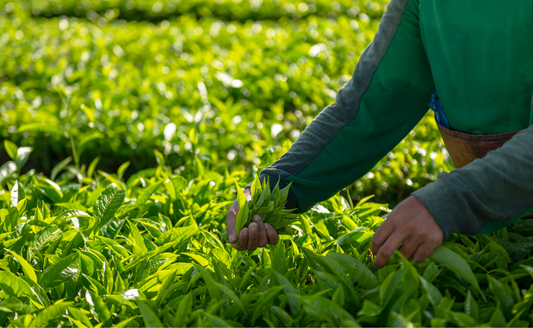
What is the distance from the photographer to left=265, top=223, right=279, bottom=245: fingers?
5.24ft

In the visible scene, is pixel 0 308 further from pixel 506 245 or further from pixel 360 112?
pixel 506 245

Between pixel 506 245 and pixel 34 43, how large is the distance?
5.33 metres

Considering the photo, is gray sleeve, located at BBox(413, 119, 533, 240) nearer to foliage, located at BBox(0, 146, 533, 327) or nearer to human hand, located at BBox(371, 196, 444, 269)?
human hand, located at BBox(371, 196, 444, 269)

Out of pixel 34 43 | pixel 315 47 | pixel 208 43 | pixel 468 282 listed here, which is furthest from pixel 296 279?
pixel 34 43

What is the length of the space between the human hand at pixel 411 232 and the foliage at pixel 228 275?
0.17 ft

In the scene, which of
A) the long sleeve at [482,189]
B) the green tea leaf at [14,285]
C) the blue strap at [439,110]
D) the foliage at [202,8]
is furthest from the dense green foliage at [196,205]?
the foliage at [202,8]

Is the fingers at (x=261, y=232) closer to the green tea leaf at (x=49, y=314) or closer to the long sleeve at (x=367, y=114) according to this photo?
the long sleeve at (x=367, y=114)

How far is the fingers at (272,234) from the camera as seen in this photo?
160 cm

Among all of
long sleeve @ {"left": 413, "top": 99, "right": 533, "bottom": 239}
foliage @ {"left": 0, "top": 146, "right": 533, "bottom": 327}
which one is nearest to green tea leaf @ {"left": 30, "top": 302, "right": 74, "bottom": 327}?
foliage @ {"left": 0, "top": 146, "right": 533, "bottom": 327}

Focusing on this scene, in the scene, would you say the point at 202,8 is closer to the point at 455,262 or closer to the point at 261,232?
the point at 261,232

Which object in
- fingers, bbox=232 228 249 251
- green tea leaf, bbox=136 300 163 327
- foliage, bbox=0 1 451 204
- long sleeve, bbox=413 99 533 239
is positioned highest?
long sleeve, bbox=413 99 533 239

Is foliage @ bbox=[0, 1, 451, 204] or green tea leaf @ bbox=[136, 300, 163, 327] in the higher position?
green tea leaf @ bbox=[136, 300, 163, 327]

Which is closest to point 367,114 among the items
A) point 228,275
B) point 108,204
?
point 228,275

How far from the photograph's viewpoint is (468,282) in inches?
57.7
